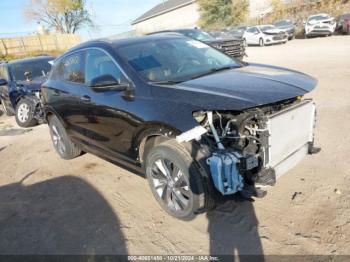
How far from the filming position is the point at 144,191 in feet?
14.0

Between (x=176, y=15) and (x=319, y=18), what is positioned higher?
(x=176, y=15)

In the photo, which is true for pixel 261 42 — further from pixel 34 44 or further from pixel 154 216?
pixel 34 44

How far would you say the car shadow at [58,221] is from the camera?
3.38m

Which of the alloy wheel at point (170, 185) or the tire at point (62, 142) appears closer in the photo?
the alloy wheel at point (170, 185)

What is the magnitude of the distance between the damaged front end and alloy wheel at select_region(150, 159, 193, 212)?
0.43 m

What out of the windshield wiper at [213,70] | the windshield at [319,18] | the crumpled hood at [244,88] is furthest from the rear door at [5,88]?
the windshield at [319,18]

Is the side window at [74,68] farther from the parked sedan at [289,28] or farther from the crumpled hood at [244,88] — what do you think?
the parked sedan at [289,28]

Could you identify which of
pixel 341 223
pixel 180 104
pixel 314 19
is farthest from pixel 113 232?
pixel 314 19

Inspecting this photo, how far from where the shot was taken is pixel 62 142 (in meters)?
5.72

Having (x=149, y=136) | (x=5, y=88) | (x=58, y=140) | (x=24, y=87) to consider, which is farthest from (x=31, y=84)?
(x=149, y=136)

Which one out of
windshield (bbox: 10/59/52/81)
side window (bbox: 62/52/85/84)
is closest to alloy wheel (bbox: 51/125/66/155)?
side window (bbox: 62/52/85/84)

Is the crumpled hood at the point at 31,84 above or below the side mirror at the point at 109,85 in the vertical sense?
below

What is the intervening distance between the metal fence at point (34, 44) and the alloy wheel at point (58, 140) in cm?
3237

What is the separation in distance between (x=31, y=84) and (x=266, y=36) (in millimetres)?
19322
